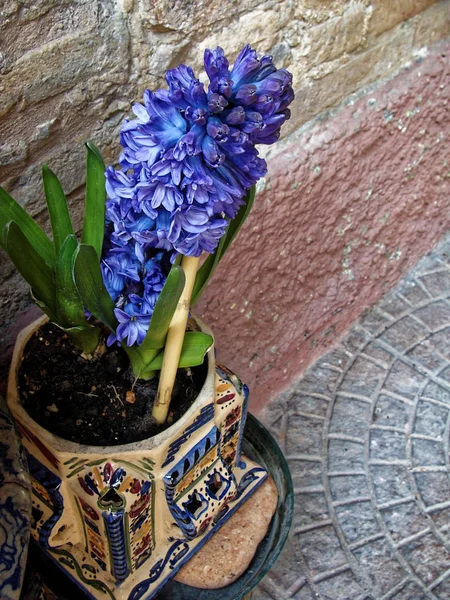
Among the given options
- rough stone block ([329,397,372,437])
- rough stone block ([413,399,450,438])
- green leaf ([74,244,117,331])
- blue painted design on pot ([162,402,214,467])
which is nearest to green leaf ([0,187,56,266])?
green leaf ([74,244,117,331])

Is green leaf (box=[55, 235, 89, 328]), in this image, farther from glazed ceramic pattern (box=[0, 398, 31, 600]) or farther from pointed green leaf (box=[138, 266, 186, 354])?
glazed ceramic pattern (box=[0, 398, 31, 600])

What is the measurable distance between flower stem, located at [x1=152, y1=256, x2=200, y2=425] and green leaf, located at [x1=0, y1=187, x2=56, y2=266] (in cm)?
22

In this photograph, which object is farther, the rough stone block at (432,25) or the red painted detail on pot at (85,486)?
the rough stone block at (432,25)

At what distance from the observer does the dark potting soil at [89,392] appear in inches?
45.8

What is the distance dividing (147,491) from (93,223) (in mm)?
415

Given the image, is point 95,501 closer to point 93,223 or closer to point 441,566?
point 93,223

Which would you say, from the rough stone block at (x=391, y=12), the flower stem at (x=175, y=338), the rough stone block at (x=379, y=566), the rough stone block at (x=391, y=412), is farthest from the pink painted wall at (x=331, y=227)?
the flower stem at (x=175, y=338)

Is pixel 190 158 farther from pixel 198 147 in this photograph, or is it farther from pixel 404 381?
pixel 404 381

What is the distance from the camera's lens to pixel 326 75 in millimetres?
1711

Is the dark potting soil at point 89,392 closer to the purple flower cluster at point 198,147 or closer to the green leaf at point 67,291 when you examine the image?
the green leaf at point 67,291

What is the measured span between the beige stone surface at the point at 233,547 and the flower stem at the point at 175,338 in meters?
0.36

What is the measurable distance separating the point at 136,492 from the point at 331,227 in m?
1.02

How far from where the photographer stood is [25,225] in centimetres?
107

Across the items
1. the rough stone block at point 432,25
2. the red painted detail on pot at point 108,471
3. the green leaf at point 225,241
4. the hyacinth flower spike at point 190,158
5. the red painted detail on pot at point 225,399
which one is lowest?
the rough stone block at point 432,25
